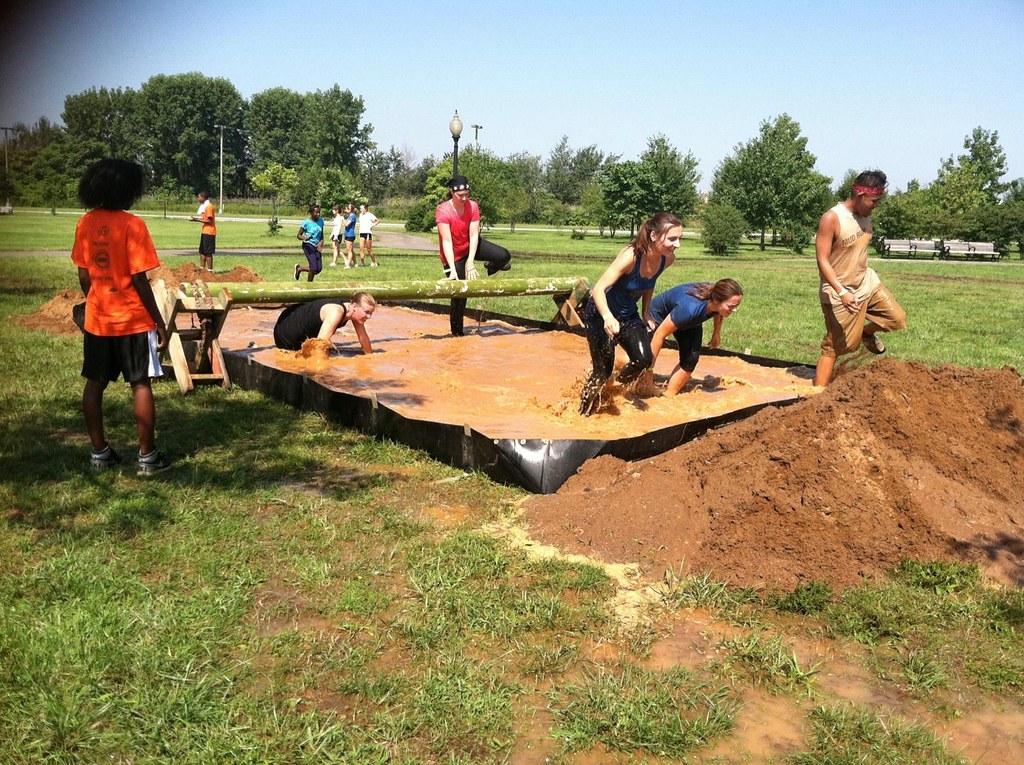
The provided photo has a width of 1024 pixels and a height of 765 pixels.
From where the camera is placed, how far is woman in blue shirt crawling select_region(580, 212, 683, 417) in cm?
647

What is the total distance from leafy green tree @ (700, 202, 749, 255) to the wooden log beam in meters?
30.4

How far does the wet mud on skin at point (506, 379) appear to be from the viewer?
21.9 ft

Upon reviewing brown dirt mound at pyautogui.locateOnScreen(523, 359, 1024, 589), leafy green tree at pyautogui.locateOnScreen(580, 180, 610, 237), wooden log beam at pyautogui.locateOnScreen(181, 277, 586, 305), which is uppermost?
leafy green tree at pyautogui.locateOnScreen(580, 180, 610, 237)

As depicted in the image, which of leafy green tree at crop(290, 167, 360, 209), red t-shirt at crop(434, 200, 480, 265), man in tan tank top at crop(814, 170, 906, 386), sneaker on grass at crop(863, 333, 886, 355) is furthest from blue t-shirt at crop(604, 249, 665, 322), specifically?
leafy green tree at crop(290, 167, 360, 209)

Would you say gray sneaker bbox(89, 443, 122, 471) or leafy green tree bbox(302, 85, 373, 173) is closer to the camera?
gray sneaker bbox(89, 443, 122, 471)

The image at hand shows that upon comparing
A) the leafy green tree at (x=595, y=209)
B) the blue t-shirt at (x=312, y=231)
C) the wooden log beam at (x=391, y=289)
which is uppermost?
the leafy green tree at (x=595, y=209)

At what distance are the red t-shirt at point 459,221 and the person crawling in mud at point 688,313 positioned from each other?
9.93 feet

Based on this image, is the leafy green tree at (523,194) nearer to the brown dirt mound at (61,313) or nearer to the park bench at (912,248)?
the park bench at (912,248)

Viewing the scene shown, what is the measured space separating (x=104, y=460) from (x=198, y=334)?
290 cm

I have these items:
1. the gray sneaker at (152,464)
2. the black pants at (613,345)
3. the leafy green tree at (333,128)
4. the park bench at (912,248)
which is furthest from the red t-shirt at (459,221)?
the leafy green tree at (333,128)

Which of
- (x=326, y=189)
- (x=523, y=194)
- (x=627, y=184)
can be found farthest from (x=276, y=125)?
(x=627, y=184)

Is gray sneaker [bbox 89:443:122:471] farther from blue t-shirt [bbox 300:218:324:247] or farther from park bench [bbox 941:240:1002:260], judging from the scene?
park bench [bbox 941:240:1002:260]

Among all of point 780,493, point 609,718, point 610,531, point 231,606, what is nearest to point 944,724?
point 609,718

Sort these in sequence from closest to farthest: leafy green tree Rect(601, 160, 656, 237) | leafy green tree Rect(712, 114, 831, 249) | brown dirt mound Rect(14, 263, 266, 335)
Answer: brown dirt mound Rect(14, 263, 266, 335), leafy green tree Rect(712, 114, 831, 249), leafy green tree Rect(601, 160, 656, 237)
